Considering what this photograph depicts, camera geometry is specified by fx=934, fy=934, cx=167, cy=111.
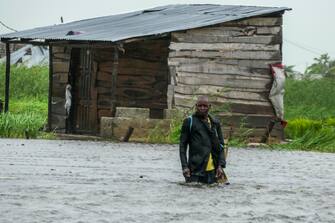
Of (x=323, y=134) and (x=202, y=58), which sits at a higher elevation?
(x=202, y=58)

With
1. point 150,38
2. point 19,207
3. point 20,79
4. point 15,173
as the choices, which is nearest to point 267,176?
point 15,173

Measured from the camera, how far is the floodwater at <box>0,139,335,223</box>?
932 cm

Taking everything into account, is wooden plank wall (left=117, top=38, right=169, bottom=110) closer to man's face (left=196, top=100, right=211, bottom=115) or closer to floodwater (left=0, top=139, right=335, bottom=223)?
floodwater (left=0, top=139, right=335, bottom=223)

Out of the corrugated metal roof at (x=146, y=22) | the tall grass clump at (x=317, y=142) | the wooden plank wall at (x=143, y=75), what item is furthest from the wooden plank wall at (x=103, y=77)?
the tall grass clump at (x=317, y=142)

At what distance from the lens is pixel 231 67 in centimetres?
2516

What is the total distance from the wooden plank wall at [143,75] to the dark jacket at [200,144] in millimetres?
13283

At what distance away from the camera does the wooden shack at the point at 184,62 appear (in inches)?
976

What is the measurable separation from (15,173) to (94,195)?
3.10 m

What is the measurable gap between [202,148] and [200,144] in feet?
0.23

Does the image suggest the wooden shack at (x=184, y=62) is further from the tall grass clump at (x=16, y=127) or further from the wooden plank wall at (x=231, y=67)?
the tall grass clump at (x=16, y=127)

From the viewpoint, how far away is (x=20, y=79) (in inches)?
1688

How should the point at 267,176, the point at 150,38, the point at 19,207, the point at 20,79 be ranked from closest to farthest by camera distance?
the point at 19,207 < the point at 267,176 < the point at 150,38 < the point at 20,79

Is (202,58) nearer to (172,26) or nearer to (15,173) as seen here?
(172,26)

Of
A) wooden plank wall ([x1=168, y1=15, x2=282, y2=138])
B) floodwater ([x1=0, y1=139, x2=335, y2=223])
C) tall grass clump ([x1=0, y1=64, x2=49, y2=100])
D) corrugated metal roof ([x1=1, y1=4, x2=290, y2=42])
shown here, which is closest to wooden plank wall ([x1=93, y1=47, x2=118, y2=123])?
corrugated metal roof ([x1=1, y1=4, x2=290, y2=42])
